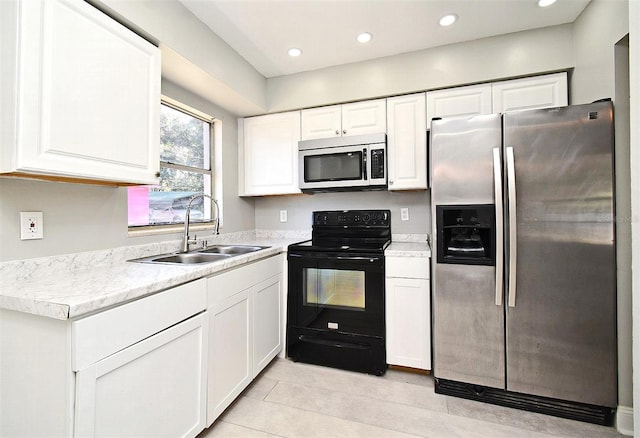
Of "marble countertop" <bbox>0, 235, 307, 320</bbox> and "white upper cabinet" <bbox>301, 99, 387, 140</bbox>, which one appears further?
"white upper cabinet" <bbox>301, 99, 387, 140</bbox>

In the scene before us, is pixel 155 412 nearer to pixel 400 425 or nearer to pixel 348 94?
pixel 400 425

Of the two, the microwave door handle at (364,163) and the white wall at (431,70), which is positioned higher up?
the white wall at (431,70)

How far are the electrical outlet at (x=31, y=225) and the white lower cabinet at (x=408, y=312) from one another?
6.40 feet

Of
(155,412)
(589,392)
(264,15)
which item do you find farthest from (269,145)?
(589,392)

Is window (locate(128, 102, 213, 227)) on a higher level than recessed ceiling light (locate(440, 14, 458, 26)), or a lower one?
lower

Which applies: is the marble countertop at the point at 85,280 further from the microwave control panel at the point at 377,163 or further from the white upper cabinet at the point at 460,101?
the white upper cabinet at the point at 460,101

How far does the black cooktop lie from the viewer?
2604 mm

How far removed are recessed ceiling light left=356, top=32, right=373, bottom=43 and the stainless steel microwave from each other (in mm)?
689

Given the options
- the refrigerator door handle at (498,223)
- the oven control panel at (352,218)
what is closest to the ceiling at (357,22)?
the refrigerator door handle at (498,223)

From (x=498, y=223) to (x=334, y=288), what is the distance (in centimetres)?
117

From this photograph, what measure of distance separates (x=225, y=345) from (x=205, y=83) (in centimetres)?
182

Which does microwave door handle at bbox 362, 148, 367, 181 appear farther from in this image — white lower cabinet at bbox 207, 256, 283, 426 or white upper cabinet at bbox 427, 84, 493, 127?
white lower cabinet at bbox 207, 256, 283, 426

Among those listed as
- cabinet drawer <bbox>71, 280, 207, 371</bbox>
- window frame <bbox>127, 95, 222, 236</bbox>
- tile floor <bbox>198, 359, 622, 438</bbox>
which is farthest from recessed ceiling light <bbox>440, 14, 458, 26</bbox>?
tile floor <bbox>198, 359, 622, 438</bbox>

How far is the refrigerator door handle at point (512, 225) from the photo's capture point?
5.48ft
